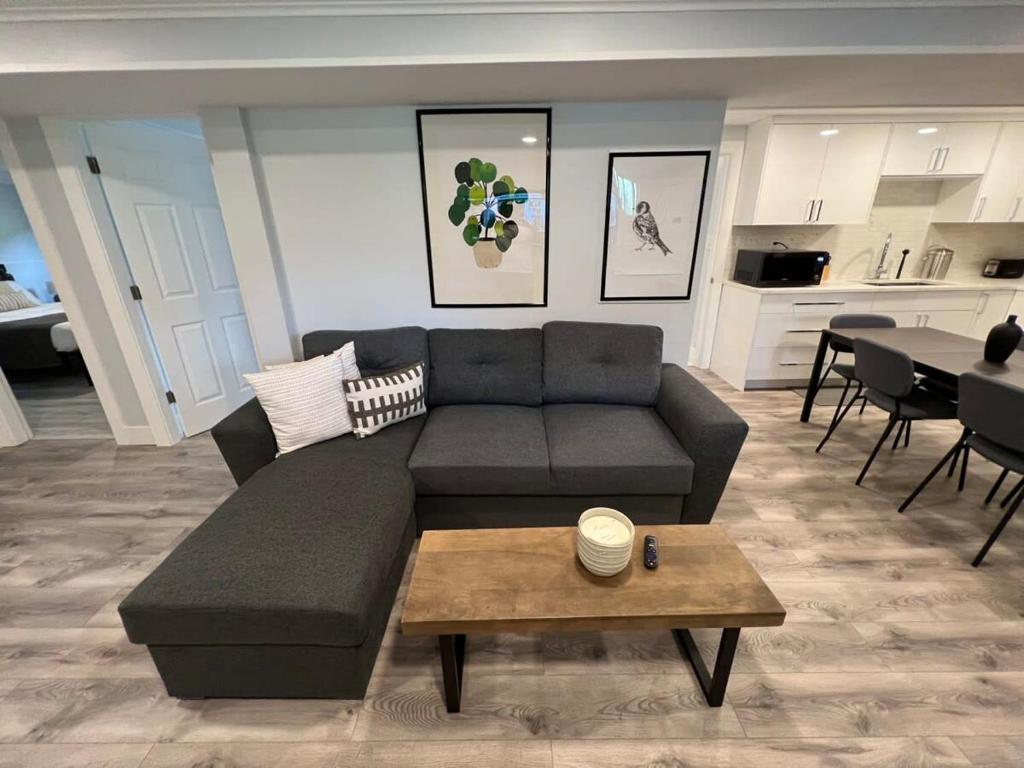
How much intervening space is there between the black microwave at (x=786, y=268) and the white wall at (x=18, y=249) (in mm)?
8664

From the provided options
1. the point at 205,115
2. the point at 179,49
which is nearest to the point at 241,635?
the point at 179,49

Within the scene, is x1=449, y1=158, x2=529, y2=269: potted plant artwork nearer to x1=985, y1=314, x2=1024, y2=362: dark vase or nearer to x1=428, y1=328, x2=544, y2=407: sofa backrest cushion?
x1=428, y1=328, x2=544, y2=407: sofa backrest cushion

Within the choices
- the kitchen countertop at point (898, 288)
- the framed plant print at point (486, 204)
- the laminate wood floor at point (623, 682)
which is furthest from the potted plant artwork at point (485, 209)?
the kitchen countertop at point (898, 288)

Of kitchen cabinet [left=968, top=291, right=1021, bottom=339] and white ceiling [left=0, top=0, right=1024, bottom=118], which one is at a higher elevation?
white ceiling [left=0, top=0, right=1024, bottom=118]

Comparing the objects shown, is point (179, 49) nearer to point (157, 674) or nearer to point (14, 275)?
point (157, 674)

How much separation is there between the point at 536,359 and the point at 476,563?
132cm

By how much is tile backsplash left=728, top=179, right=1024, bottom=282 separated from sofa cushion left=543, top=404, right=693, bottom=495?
288 centimetres

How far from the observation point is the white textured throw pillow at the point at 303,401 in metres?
1.87

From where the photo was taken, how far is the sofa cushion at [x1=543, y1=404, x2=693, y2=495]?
1778mm

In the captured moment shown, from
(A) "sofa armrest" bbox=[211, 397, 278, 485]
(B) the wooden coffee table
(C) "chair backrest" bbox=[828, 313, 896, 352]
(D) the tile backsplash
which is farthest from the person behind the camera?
(D) the tile backsplash

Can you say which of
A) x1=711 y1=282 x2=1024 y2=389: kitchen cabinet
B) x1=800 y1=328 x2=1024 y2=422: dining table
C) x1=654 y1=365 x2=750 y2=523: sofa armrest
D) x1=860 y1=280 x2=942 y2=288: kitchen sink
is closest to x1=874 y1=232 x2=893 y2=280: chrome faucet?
x1=860 y1=280 x2=942 y2=288: kitchen sink

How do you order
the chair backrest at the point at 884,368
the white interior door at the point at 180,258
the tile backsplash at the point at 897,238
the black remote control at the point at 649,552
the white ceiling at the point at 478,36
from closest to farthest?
the black remote control at the point at 649,552, the white ceiling at the point at 478,36, the chair backrest at the point at 884,368, the white interior door at the point at 180,258, the tile backsplash at the point at 897,238

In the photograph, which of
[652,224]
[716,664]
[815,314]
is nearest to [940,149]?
[815,314]

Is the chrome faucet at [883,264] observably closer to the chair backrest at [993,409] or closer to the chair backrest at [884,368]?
the chair backrest at [884,368]
